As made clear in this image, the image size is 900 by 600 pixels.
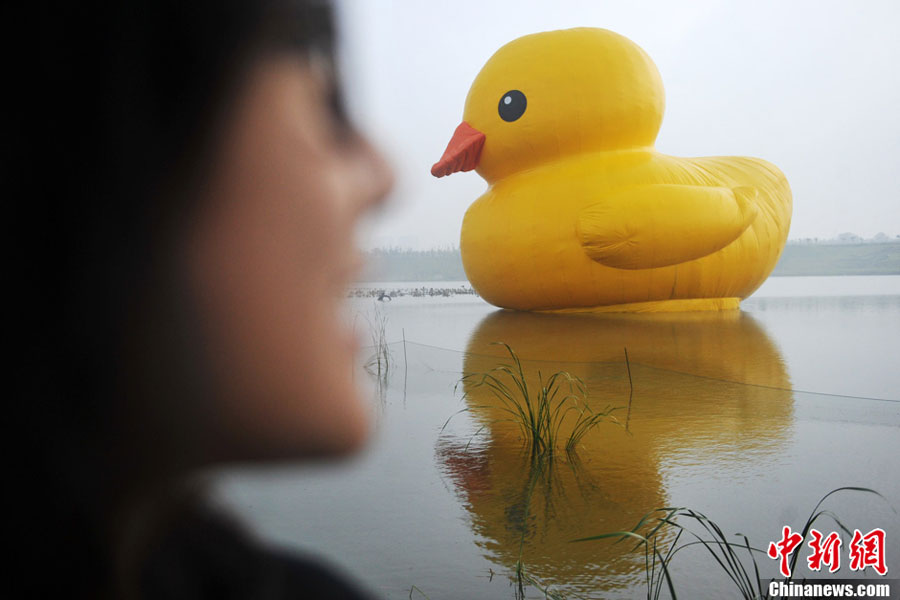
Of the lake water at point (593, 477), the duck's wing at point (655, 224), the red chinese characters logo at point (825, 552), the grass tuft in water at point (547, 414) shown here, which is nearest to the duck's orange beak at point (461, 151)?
the duck's wing at point (655, 224)

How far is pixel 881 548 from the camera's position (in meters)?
1.56

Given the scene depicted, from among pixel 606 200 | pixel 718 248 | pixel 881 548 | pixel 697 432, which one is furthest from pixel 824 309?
pixel 881 548

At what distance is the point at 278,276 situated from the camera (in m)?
0.32

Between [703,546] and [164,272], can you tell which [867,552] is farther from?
[164,272]

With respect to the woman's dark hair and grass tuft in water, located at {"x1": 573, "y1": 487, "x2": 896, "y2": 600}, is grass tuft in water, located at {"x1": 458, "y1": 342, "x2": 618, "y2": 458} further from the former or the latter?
the woman's dark hair

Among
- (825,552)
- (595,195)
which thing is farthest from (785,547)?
(595,195)

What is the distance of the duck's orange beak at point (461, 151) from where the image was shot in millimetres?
7129

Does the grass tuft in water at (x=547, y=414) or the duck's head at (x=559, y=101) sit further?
the duck's head at (x=559, y=101)

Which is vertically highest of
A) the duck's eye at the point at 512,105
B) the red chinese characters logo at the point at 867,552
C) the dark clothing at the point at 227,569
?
the duck's eye at the point at 512,105

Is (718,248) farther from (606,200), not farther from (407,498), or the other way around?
(407,498)

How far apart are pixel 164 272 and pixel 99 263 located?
27 mm

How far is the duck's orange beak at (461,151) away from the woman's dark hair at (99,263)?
685 centimetres

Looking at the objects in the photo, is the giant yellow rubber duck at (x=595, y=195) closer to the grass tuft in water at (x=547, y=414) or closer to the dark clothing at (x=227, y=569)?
the grass tuft in water at (x=547, y=414)

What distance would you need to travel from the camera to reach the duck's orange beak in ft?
23.4
